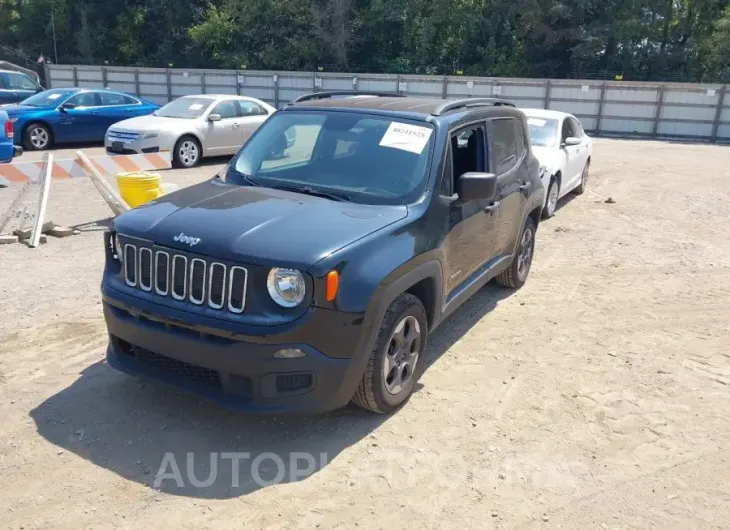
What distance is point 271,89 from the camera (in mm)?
26844

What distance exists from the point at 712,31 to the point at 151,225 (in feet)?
113

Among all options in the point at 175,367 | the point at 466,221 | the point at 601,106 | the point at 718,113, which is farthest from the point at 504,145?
the point at 718,113

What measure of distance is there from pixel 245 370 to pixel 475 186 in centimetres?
199

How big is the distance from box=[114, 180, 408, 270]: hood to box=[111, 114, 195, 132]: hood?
9.04 meters

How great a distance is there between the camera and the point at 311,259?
10.6 feet

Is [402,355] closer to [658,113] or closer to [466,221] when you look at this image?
[466,221]

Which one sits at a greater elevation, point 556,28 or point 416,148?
point 556,28

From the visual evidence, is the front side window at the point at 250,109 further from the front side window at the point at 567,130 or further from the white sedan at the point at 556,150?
the front side window at the point at 567,130

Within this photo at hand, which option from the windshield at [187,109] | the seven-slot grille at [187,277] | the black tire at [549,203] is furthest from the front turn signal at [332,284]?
the windshield at [187,109]

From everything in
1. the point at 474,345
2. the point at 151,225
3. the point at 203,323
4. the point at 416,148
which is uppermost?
the point at 416,148

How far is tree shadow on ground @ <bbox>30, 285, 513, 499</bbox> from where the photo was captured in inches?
130

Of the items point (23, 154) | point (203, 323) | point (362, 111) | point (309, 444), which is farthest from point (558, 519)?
point (23, 154)

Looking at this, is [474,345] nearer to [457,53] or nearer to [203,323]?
[203,323]

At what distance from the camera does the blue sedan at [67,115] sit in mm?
14633
